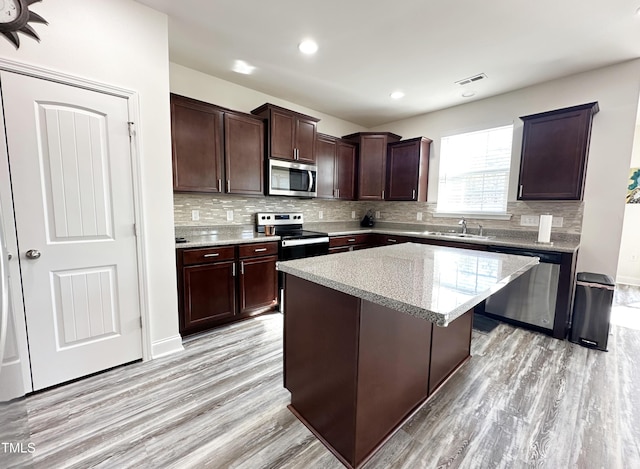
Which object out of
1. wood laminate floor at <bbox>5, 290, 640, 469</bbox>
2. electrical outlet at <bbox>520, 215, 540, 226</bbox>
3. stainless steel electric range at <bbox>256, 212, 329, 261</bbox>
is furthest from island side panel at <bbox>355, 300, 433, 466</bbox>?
electrical outlet at <bbox>520, 215, 540, 226</bbox>

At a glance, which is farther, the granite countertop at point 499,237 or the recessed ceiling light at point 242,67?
the recessed ceiling light at point 242,67

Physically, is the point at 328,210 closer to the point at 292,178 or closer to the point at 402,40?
the point at 292,178

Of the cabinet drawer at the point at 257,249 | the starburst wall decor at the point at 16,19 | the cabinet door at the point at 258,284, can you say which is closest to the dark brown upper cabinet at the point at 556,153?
the cabinet drawer at the point at 257,249

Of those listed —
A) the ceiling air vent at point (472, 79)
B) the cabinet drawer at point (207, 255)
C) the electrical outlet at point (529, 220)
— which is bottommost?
the cabinet drawer at point (207, 255)

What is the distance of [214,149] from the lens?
2.83 meters

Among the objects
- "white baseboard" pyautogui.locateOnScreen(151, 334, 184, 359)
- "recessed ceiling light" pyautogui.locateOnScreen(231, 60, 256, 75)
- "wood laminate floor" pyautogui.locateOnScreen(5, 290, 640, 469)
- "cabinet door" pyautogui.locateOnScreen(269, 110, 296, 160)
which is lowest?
"wood laminate floor" pyautogui.locateOnScreen(5, 290, 640, 469)

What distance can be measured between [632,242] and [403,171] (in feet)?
13.6

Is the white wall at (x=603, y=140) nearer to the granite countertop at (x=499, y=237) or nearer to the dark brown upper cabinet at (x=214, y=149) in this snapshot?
the granite countertop at (x=499, y=237)

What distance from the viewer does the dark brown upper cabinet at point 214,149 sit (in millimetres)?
2613

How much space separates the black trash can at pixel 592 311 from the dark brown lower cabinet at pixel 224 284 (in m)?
3.05

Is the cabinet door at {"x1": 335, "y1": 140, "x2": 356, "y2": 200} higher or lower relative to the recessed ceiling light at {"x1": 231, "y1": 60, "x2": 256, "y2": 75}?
lower

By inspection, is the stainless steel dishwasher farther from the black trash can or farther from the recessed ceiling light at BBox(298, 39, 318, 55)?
the recessed ceiling light at BBox(298, 39, 318, 55)

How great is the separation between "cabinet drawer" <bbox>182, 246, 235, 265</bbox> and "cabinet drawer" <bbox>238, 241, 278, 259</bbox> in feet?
0.33

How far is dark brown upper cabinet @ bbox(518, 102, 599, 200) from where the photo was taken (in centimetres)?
263
